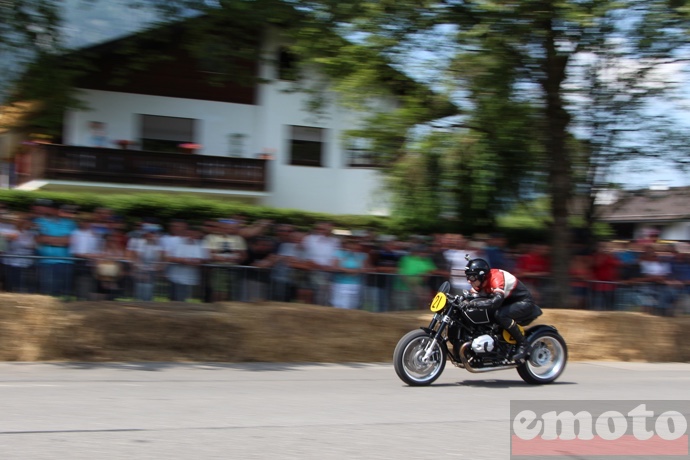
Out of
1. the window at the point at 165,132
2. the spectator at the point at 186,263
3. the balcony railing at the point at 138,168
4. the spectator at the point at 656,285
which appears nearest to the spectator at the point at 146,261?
the spectator at the point at 186,263

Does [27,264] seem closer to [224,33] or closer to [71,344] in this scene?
[71,344]

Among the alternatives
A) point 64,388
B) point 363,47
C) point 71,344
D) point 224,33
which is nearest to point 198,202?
point 224,33

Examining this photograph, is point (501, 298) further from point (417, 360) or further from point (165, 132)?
point (165, 132)

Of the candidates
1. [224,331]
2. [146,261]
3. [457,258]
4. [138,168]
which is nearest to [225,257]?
[146,261]

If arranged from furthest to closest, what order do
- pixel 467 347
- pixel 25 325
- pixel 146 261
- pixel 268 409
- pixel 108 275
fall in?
pixel 146 261 < pixel 108 275 < pixel 25 325 < pixel 467 347 < pixel 268 409

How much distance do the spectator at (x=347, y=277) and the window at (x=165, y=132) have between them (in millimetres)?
14199

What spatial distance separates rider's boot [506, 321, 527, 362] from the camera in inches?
364

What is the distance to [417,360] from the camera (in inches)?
348

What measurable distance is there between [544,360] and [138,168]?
54.3 feet

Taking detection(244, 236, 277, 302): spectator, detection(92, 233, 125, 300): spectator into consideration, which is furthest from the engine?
detection(92, 233, 125, 300): spectator

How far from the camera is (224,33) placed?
1349 centimetres

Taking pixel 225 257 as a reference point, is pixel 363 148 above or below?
above

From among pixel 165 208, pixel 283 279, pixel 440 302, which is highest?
pixel 165 208

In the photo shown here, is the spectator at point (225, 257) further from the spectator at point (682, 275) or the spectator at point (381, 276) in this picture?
the spectator at point (682, 275)
